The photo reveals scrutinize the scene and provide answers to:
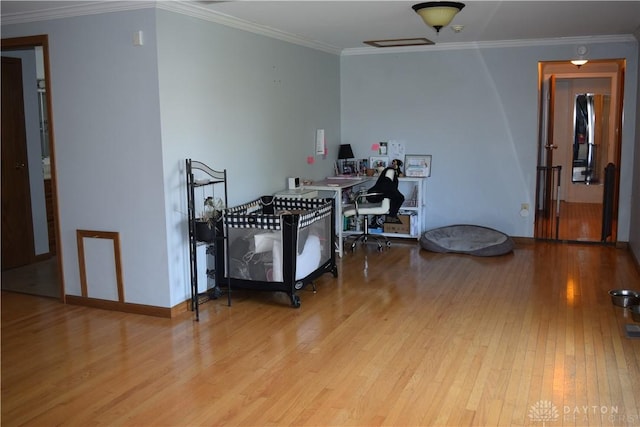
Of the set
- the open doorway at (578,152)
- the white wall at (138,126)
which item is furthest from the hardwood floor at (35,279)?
the open doorway at (578,152)

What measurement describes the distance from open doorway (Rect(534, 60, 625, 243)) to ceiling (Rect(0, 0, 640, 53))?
3.40ft

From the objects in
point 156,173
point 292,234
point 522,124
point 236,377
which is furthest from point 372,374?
point 522,124

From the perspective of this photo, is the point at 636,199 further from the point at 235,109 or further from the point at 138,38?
the point at 138,38

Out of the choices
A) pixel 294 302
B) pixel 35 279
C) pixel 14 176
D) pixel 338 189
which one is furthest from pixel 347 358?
pixel 14 176

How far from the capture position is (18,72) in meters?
6.50

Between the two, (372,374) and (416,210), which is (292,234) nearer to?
(372,374)

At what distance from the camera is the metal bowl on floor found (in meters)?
4.71

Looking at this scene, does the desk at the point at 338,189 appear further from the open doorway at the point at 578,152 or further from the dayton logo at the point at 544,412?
the dayton logo at the point at 544,412

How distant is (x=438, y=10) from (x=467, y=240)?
10.2 feet

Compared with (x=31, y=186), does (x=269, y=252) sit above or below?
below

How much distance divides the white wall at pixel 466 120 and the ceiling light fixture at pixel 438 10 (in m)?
2.64

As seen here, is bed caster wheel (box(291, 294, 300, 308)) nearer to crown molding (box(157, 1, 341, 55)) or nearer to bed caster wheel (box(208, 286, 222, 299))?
bed caster wheel (box(208, 286, 222, 299))

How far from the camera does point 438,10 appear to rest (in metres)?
4.58

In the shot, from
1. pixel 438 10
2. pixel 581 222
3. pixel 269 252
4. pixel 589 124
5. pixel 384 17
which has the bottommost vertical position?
pixel 581 222
